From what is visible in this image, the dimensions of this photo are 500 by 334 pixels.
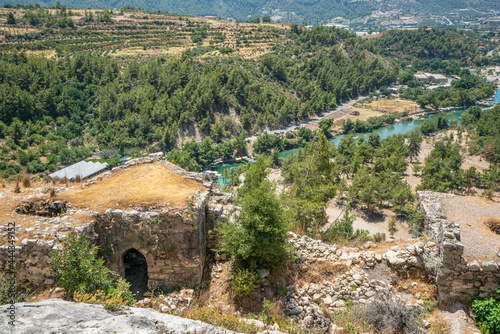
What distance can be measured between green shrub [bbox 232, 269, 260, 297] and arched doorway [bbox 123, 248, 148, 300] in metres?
3.41

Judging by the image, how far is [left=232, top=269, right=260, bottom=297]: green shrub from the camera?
9.32 metres

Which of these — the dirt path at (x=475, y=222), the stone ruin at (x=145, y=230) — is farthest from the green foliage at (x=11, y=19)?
the dirt path at (x=475, y=222)

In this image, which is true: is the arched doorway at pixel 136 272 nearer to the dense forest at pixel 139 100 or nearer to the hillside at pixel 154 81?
the dense forest at pixel 139 100

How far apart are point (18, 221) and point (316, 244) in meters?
9.35

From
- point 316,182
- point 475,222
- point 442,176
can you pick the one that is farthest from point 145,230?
point 442,176

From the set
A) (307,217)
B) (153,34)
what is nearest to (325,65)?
(153,34)

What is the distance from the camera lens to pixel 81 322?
531cm

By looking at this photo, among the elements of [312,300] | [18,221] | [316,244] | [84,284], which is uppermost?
[18,221]

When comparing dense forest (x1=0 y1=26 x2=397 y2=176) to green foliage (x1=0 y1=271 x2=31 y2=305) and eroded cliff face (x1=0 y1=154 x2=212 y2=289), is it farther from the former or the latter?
green foliage (x1=0 y1=271 x2=31 y2=305)

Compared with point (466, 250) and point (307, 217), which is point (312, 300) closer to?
point (466, 250)

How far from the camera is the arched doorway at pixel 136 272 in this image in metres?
10.7

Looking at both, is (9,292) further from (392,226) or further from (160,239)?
(392,226)

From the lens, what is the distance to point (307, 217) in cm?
1731

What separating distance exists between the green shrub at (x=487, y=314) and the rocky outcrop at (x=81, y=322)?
7.10 m
